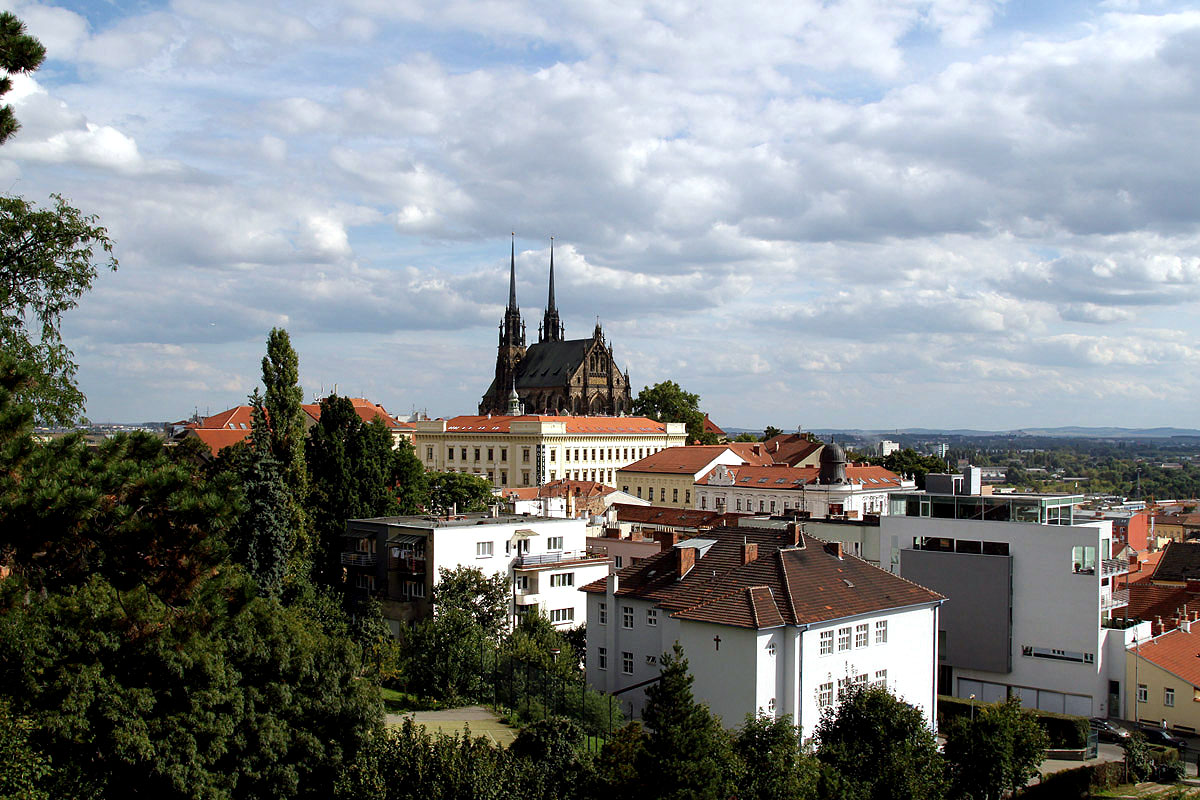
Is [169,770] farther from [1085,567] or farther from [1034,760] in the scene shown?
[1085,567]

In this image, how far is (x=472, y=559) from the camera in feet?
159

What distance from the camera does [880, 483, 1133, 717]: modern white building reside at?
44750 mm

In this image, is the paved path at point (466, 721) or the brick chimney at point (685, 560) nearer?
the paved path at point (466, 721)

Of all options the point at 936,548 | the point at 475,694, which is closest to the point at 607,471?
the point at 936,548

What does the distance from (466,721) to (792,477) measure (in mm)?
60136

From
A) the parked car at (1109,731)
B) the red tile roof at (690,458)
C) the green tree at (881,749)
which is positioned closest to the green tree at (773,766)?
the green tree at (881,749)

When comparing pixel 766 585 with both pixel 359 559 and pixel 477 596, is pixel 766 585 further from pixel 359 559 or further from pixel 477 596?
pixel 359 559

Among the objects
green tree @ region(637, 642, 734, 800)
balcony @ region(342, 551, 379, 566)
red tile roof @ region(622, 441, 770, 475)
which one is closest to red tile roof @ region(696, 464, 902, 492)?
red tile roof @ region(622, 441, 770, 475)

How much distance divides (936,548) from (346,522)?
95.0 feet

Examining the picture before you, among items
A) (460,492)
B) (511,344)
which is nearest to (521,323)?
(511,344)

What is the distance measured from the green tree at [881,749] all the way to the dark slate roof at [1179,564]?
48.0m

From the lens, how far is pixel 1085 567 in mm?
45281

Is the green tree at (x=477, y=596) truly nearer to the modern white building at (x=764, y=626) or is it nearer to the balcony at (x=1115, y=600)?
the modern white building at (x=764, y=626)

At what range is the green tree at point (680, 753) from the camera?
22.7 m
